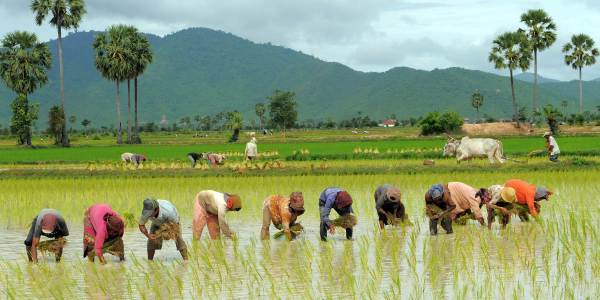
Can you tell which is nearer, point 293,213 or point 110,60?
point 293,213

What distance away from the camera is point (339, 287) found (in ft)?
34.1

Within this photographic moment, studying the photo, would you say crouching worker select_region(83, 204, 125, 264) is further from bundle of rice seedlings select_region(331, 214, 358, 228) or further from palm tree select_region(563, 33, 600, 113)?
palm tree select_region(563, 33, 600, 113)

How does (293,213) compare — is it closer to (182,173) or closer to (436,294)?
(436,294)

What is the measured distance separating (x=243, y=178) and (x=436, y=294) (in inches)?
771

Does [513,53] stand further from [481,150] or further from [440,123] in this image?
[481,150]

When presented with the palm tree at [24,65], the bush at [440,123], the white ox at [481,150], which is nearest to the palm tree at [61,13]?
the palm tree at [24,65]

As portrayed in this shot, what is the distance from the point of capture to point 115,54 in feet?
301

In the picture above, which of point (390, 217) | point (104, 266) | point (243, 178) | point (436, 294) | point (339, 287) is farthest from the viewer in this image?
point (243, 178)

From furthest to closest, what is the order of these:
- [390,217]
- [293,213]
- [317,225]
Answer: [317,225]
[390,217]
[293,213]

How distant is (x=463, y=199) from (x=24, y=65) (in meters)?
81.0

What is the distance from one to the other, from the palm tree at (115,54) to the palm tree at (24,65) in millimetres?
5763

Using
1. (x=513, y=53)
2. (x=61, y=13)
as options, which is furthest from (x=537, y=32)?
(x=61, y=13)

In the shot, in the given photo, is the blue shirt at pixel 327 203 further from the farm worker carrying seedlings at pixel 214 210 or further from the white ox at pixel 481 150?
the white ox at pixel 481 150

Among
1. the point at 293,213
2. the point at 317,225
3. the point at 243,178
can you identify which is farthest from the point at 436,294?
the point at 243,178
